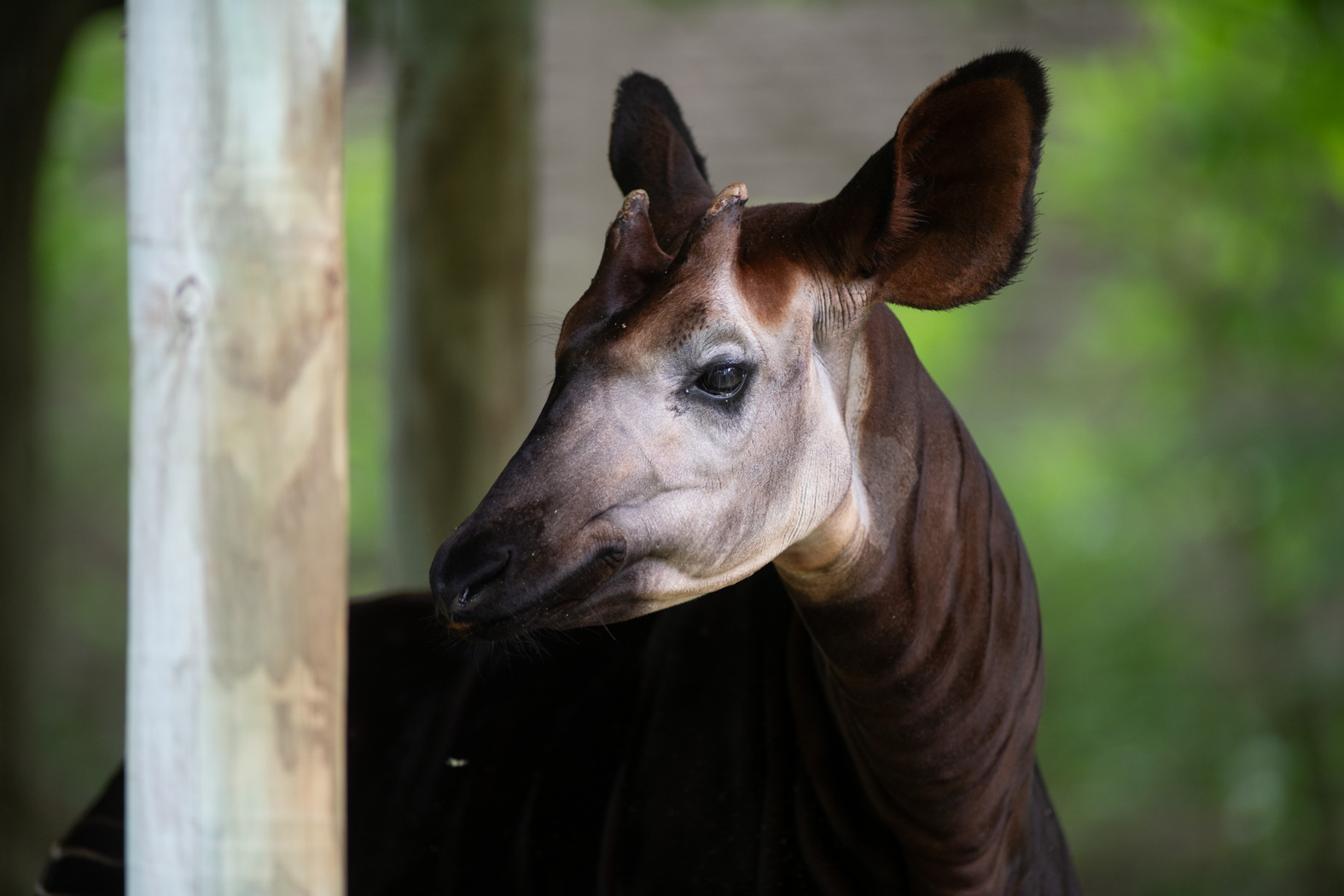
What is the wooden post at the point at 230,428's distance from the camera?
1.48 metres

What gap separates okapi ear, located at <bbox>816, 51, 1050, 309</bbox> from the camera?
5.62 feet

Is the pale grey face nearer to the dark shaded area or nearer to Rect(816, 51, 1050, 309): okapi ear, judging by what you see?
Rect(816, 51, 1050, 309): okapi ear

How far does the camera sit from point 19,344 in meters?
4.52

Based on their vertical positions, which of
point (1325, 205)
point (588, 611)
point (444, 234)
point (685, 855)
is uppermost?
point (1325, 205)

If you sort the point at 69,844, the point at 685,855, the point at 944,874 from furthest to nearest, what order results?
the point at 69,844 → the point at 685,855 → the point at 944,874

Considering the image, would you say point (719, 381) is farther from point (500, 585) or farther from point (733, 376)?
point (500, 585)

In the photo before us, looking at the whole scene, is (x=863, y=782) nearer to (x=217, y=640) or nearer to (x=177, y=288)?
(x=217, y=640)

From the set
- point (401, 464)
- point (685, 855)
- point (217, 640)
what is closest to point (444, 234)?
point (401, 464)

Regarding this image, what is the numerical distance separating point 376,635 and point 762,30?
6009mm

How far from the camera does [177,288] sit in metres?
1.50

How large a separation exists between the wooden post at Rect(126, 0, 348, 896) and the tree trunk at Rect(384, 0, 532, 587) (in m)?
2.37

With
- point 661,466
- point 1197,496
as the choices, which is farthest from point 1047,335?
point 661,466

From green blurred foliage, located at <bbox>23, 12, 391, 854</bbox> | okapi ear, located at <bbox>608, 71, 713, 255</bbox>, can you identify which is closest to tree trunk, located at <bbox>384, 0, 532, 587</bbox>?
okapi ear, located at <bbox>608, 71, 713, 255</bbox>

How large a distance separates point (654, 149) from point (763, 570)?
80 cm
